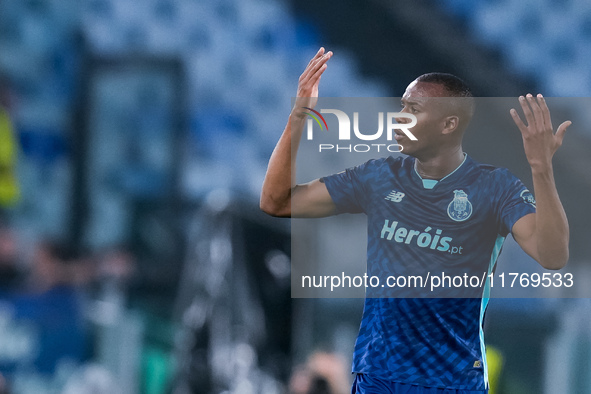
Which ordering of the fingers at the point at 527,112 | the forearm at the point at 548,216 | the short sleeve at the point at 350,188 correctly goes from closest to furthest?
the forearm at the point at 548,216 < the fingers at the point at 527,112 < the short sleeve at the point at 350,188

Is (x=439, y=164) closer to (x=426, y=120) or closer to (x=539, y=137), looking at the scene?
(x=426, y=120)

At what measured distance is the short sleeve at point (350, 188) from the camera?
7.70 ft

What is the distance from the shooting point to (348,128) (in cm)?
241

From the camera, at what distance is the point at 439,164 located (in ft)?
7.56

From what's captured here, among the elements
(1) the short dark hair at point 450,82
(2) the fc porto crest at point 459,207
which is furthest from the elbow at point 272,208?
(1) the short dark hair at point 450,82

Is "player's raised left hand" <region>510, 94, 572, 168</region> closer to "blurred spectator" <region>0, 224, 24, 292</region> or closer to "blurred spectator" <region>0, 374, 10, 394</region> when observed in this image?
"blurred spectator" <region>0, 224, 24, 292</region>

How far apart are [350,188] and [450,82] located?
52 cm

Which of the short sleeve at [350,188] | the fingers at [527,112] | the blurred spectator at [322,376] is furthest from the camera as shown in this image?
the blurred spectator at [322,376]

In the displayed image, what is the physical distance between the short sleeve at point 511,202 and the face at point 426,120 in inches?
9.9

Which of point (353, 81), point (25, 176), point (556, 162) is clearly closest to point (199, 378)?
point (25, 176)

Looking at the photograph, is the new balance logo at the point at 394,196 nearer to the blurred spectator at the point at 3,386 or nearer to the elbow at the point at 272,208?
the elbow at the point at 272,208

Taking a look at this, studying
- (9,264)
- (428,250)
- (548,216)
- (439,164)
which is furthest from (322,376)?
(9,264)

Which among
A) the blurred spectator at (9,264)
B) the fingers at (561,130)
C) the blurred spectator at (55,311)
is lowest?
the blurred spectator at (55,311)

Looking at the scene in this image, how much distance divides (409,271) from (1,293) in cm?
151
